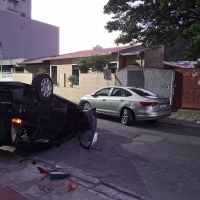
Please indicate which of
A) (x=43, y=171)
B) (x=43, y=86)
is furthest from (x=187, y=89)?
(x=43, y=171)

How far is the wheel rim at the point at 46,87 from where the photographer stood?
7.69 meters

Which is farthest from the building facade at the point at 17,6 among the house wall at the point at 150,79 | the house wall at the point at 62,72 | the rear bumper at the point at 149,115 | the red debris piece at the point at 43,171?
the red debris piece at the point at 43,171

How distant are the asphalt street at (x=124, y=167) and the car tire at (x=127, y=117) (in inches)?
71.8

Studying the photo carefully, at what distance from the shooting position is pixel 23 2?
71812mm

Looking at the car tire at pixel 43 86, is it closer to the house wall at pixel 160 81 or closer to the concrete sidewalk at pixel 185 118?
the concrete sidewalk at pixel 185 118

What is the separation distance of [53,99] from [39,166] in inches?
68.3

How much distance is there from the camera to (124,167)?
695 centimetres

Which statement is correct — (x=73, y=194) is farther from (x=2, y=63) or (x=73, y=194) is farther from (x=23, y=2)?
(x=23, y=2)

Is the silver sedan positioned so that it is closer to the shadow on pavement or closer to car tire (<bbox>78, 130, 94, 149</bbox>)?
the shadow on pavement

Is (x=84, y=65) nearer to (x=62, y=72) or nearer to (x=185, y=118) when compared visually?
(x=62, y=72)

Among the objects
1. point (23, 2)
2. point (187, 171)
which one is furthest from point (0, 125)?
point (23, 2)

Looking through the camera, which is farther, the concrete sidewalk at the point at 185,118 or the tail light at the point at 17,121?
the concrete sidewalk at the point at 185,118

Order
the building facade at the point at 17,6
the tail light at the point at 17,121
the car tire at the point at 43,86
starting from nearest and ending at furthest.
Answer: the tail light at the point at 17,121 → the car tire at the point at 43,86 → the building facade at the point at 17,6

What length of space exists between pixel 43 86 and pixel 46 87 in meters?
0.12
